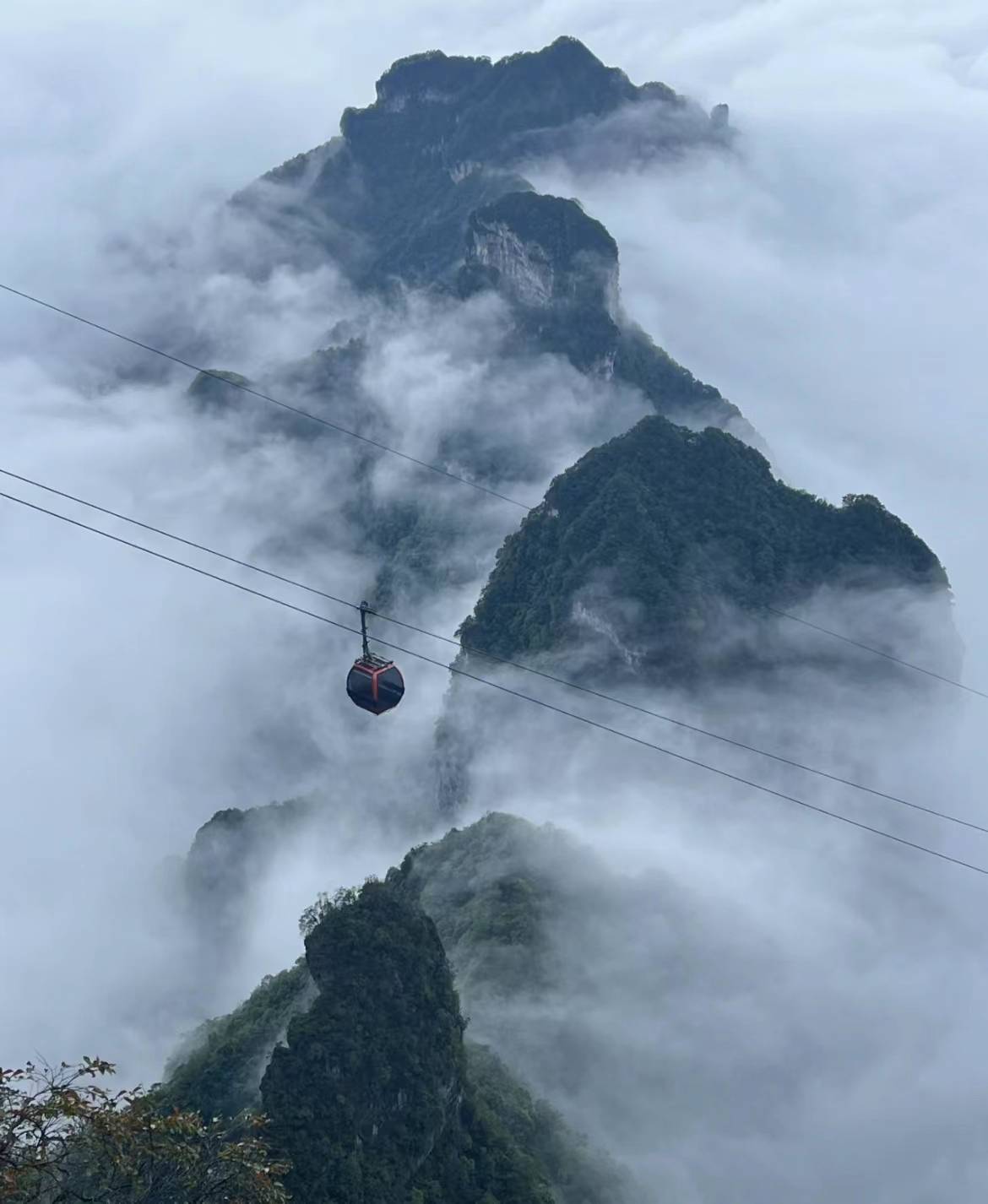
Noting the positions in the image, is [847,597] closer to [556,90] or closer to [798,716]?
[798,716]

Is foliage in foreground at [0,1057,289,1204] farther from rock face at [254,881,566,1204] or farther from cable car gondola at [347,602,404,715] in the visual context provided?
rock face at [254,881,566,1204]

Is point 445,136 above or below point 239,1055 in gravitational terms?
above

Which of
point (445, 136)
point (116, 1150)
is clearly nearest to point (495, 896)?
point (116, 1150)

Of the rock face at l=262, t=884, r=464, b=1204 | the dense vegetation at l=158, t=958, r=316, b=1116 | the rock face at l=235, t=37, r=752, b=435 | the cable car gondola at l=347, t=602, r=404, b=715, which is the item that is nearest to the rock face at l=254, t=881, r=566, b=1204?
the rock face at l=262, t=884, r=464, b=1204

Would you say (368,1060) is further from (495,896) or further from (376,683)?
(495,896)

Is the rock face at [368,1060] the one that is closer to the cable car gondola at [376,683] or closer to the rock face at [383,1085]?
the rock face at [383,1085]
